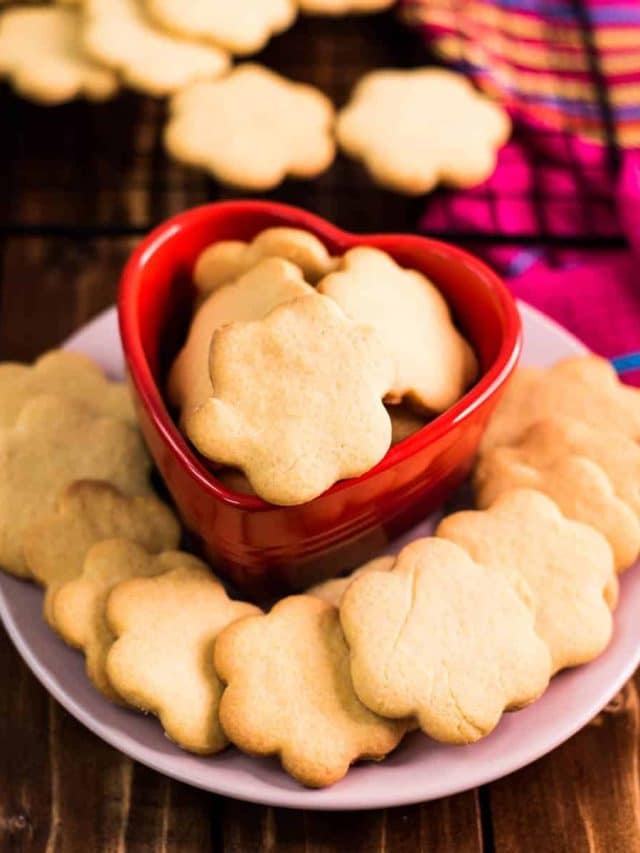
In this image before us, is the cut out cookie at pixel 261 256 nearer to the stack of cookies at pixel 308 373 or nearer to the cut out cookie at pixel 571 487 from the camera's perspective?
the stack of cookies at pixel 308 373

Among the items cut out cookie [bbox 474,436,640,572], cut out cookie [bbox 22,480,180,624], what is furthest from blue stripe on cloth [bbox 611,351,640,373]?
cut out cookie [bbox 22,480,180,624]

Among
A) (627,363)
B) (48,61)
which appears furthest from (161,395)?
(48,61)

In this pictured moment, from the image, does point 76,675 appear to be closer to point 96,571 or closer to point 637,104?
point 96,571

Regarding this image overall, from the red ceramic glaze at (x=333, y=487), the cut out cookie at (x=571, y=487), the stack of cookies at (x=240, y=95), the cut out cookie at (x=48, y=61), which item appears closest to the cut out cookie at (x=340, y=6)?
the stack of cookies at (x=240, y=95)

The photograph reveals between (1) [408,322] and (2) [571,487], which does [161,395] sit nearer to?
(1) [408,322]

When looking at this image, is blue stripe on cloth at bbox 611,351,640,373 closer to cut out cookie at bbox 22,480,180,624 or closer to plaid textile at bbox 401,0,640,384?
plaid textile at bbox 401,0,640,384
